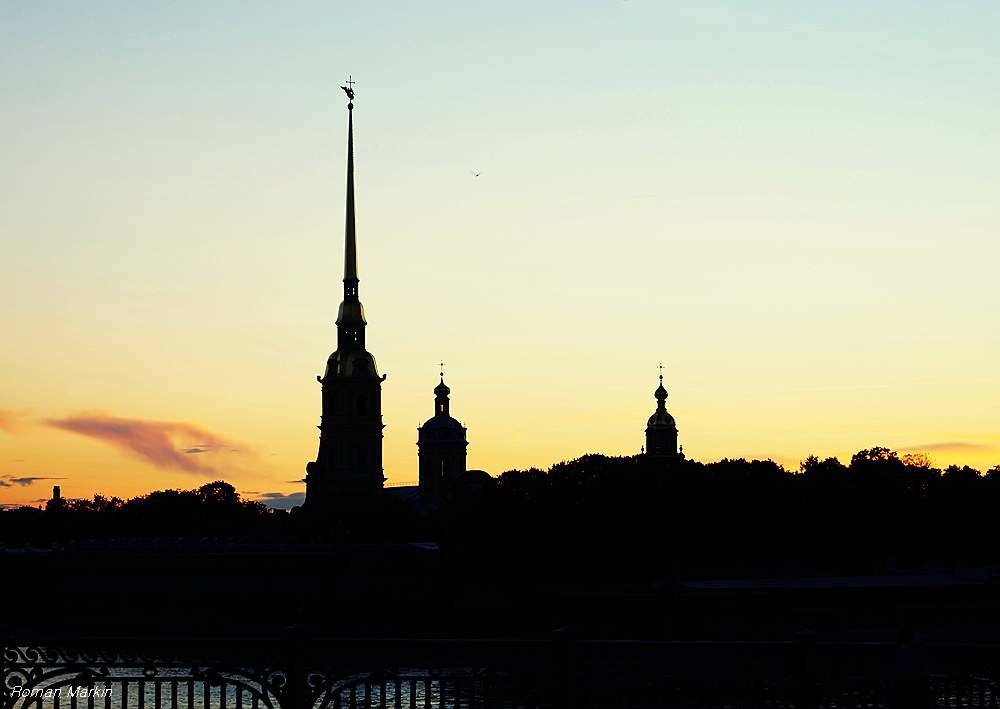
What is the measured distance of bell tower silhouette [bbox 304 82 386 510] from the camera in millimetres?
160750

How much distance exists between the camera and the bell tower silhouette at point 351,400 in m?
161

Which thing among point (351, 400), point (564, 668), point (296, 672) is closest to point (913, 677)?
point (564, 668)

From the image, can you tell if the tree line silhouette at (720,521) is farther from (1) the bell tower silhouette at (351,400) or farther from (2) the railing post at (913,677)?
(2) the railing post at (913,677)

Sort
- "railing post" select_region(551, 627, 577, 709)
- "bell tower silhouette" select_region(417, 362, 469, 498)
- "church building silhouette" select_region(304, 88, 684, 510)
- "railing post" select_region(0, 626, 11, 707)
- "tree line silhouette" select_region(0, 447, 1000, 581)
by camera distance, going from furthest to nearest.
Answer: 1. "bell tower silhouette" select_region(417, 362, 469, 498)
2. "church building silhouette" select_region(304, 88, 684, 510)
3. "tree line silhouette" select_region(0, 447, 1000, 581)
4. "railing post" select_region(0, 626, 11, 707)
5. "railing post" select_region(551, 627, 577, 709)

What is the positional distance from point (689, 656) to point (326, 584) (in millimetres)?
76360

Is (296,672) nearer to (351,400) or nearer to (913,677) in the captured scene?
(913,677)

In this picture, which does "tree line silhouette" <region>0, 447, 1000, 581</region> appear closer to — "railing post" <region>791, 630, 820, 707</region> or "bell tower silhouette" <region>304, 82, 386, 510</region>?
"bell tower silhouette" <region>304, 82, 386, 510</region>

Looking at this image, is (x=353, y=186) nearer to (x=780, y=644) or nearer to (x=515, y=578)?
(x=515, y=578)

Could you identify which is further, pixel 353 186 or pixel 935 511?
pixel 353 186

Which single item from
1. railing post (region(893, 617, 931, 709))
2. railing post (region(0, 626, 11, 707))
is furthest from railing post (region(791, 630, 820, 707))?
railing post (region(0, 626, 11, 707))

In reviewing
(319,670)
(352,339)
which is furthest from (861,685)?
(352,339)

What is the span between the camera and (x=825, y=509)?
97562 millimetres

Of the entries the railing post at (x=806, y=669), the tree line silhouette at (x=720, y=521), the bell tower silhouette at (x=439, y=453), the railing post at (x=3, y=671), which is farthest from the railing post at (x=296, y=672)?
the bell tower silhouette at (x=439, y=453)

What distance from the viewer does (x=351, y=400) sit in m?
161
